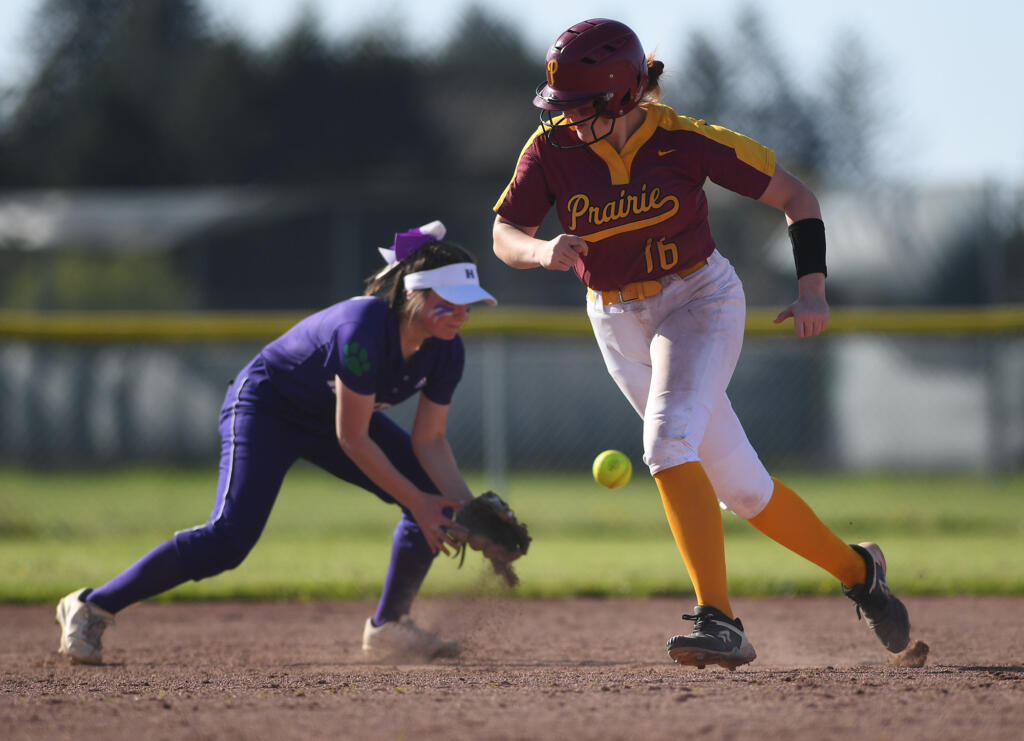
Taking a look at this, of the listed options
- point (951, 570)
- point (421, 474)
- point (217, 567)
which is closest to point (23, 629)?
point (217, 567)

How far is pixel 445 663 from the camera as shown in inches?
169

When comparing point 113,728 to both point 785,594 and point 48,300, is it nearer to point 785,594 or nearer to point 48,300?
point 785,594

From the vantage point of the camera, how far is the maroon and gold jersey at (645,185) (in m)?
3.70

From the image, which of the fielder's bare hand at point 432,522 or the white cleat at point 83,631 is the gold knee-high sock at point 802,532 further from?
the white cleat at point 83,631

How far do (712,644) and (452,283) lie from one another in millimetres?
1423

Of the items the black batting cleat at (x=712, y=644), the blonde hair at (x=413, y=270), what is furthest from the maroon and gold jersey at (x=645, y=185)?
the black batting cleat at (x=712, y=644)

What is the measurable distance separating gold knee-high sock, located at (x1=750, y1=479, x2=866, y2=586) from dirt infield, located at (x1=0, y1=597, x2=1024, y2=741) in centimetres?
34

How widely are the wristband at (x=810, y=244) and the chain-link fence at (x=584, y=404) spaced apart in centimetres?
766

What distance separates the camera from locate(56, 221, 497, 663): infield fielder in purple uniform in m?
4.06

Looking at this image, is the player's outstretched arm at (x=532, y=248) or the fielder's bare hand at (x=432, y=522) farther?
the fielder's bare hand at (x=432, y=522)

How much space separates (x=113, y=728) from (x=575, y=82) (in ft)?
6.98

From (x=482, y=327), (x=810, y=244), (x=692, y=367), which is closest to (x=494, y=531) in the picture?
(x=692, y=367)

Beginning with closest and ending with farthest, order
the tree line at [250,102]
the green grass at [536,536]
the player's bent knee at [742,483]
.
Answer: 1. the player's bent knee at [742,483]
2. the green grass at [536,536]
3. the tree line at [250,102]

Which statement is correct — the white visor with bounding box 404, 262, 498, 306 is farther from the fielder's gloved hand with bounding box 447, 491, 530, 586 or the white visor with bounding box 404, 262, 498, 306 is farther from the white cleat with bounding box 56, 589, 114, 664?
the white cleat with bounding box 56, 589, 114, 664
